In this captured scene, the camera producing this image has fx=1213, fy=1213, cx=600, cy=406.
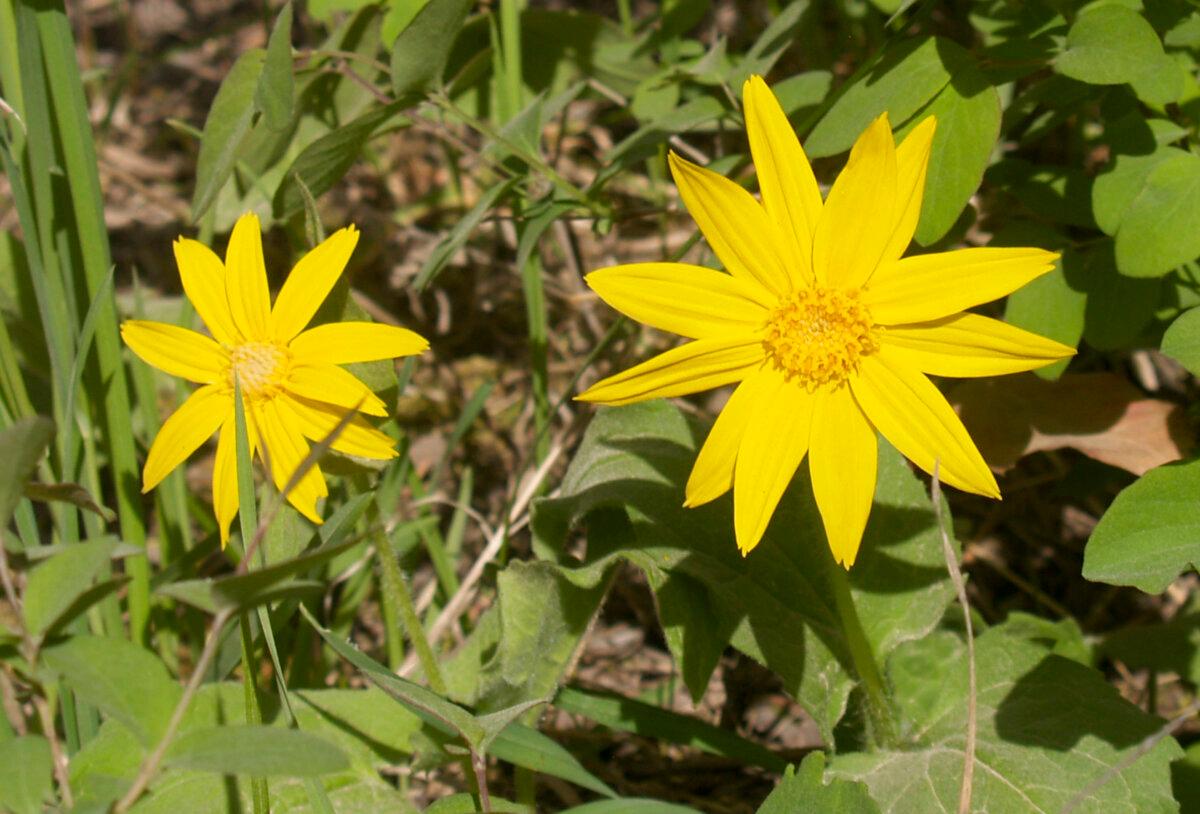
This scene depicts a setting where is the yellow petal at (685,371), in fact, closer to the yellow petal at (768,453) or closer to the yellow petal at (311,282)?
the yellow petal at (768,453)

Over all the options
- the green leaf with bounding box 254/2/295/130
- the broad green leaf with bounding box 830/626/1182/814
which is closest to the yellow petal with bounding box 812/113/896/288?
the broad green leaf with bounding box 830/626/1182/814

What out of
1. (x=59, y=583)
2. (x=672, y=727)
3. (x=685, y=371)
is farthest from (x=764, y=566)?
(x=59, y=583)

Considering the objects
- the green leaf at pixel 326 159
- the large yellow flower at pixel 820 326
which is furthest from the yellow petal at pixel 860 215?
the green leaf at pixel 326 159

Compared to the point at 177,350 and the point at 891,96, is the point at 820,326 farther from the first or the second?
the point at 177,350

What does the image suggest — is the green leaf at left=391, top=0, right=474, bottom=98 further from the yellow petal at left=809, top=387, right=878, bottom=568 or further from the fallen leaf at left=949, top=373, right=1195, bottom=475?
the fallen leaf at left=949, top=373, right=1195, bottom=475

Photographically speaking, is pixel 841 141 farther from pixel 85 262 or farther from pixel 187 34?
pixel 187 34
